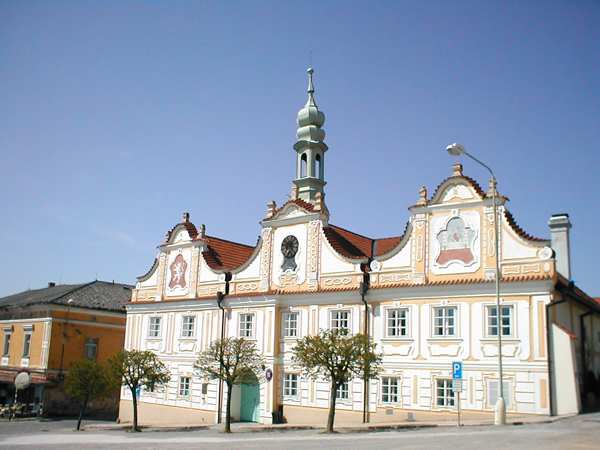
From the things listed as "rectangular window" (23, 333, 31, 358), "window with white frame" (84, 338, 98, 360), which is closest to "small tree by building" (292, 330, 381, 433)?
"window with white frame" (84, 338, 98, 360)

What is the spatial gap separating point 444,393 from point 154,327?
20.3 metres

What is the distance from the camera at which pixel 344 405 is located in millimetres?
31500

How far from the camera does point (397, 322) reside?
3084 cm

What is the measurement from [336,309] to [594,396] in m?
12.9

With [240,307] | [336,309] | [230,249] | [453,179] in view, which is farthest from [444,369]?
[230,249]

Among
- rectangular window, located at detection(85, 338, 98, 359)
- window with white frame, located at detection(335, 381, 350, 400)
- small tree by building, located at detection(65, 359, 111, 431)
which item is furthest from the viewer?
rectangular window, located at detection(85, 338, 98, 359)

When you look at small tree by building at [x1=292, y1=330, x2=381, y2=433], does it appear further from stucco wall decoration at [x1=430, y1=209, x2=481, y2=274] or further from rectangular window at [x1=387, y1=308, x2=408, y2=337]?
stucco wall decoration at [x1=430, y1=209, x2=481, y2=274]

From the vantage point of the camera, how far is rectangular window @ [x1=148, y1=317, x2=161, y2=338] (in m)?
41.5

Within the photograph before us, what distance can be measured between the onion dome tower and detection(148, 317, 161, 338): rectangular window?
12.0 metres

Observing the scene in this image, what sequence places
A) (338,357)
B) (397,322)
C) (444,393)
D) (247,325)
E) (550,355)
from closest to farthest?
(550,355) → (338,357) → (444,393) → (397,322) → (247,325)

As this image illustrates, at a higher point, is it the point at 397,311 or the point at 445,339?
the point at 397,311

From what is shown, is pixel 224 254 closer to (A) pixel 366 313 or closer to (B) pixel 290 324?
(B) pixel 290 324

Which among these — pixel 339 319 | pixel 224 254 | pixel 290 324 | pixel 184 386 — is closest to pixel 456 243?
pixel 339 319

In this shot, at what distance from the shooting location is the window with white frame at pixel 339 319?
3244cm
